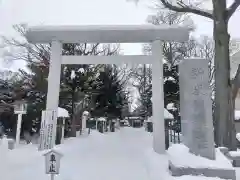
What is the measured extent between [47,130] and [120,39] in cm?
398

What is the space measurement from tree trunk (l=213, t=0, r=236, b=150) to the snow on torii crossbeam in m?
2.13

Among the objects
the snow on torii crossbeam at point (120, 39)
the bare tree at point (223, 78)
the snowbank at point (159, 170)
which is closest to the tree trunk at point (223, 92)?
the bare tree at point (223, 78)

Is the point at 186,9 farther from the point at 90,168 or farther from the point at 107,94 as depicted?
the point at 107,94

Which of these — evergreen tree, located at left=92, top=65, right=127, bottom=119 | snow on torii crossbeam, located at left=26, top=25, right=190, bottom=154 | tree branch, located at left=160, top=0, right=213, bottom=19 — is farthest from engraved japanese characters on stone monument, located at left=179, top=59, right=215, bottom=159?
evergreen tree, located at left=92, top=65, right=127, bottom=119

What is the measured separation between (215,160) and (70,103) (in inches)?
554

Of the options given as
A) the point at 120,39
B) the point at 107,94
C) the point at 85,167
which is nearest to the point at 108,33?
the point at 120,39

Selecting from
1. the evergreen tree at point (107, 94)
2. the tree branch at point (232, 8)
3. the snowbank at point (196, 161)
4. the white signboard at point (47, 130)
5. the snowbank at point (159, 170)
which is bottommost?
the snowbank at point (159, 170)

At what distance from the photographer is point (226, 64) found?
1034cm

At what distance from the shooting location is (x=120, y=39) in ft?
31.1

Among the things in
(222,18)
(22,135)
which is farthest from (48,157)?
(22,135)

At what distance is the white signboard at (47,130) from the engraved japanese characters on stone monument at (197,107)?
4.61 m

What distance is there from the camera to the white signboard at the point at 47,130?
9.00 m

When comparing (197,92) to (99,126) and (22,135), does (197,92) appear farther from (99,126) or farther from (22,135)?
(99,126)

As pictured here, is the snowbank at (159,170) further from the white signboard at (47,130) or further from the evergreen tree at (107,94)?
the evergreen tree at (107,94)
